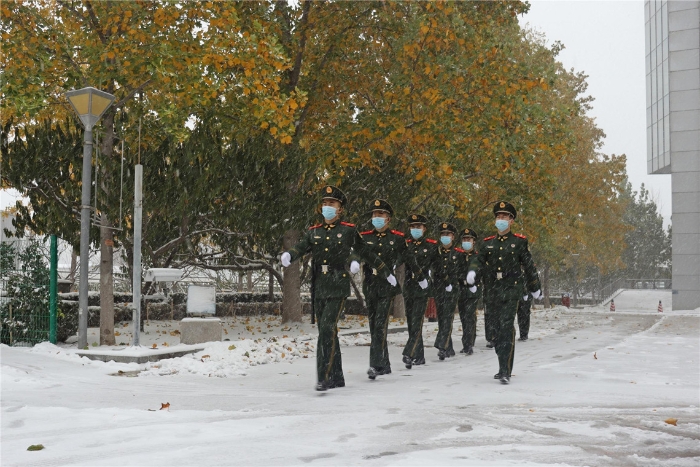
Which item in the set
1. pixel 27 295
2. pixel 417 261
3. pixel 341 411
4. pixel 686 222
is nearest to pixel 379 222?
pixel 417 261

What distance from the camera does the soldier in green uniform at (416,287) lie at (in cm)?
1203

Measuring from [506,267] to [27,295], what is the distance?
8352 millimetres

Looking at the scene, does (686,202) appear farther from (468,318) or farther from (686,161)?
(468,318)

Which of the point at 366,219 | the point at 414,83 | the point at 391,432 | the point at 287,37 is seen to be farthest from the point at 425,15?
the point at 391,432

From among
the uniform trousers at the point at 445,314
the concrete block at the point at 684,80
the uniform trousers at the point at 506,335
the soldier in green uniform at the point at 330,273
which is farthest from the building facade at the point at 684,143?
the soldier in green uniform at the point at 330,273

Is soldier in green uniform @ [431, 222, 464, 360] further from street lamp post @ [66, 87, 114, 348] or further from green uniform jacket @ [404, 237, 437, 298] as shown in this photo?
street lamp post @ [66, 87, 114, 348]

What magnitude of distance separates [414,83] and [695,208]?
3525 centimetres

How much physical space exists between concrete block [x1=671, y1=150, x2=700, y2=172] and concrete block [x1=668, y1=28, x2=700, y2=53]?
6.49m

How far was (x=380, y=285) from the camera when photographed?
11.1m

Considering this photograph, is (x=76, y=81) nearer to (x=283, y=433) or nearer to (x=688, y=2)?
(x=283, y=433)

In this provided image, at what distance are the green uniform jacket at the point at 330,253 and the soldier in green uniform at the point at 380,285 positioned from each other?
1326mm

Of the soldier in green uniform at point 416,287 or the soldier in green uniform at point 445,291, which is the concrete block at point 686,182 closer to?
the soldier in green uniform at point 445,291

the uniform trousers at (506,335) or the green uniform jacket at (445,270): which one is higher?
the green uniform jacket at (445,270)

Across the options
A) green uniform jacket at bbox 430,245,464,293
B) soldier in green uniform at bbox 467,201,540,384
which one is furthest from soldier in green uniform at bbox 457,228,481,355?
soldier in green uniform at bbox 467,201,540,384
